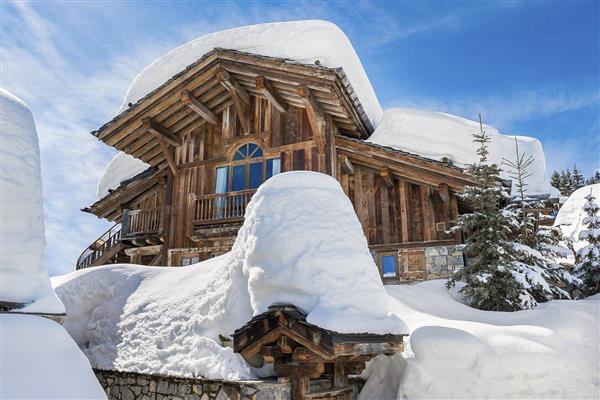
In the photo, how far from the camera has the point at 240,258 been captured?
6.38 m

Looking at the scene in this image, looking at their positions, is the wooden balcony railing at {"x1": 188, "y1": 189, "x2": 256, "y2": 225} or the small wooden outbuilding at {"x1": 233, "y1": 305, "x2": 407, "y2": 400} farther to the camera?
the wooden balcony railing at {"x1": 188, "y1": 189, "x2": 256, "y2": 225}

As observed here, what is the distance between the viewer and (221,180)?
13.3 meters

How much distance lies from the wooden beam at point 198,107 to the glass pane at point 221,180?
5.44 feet

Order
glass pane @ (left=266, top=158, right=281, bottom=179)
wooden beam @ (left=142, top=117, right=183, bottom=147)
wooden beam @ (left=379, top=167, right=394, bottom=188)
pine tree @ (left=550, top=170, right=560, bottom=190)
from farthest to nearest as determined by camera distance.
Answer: pine tree @ (left=550, top=170, right=560, bottom=190)
wooden beam @ (left=142, top=117, right=183, bottom=147)
glass pane @ (left=266, top=158, right=281, bottom=179)
wooden beam @ (left=379, top=167, right=394, bottom=188)

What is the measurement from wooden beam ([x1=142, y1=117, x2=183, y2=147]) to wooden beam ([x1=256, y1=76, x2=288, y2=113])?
3.50m

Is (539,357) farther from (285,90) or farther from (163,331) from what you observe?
(285,90)

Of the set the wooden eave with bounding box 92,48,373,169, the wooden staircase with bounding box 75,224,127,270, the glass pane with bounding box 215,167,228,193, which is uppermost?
the wooden eave with bounding box 92,48,373,169

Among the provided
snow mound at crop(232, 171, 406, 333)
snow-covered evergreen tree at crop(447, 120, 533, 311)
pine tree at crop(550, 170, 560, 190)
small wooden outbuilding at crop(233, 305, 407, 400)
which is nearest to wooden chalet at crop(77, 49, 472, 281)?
snow-covered evergreen tree at crop(447, 120, 533, 311)

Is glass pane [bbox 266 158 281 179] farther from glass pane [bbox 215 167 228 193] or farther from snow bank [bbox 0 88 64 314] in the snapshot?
snow bank [bbox 0 88 64 314]

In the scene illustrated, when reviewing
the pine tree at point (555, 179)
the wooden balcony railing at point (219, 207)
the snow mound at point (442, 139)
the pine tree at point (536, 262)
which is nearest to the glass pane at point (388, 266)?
the pine tree at point (536, 262)

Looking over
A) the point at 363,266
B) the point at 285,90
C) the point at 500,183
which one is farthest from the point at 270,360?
the point at 285,90

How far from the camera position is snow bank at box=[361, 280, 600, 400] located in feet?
17.1

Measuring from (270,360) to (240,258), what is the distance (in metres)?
1.61

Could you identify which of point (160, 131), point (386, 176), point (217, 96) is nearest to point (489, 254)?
point (386, 176)
